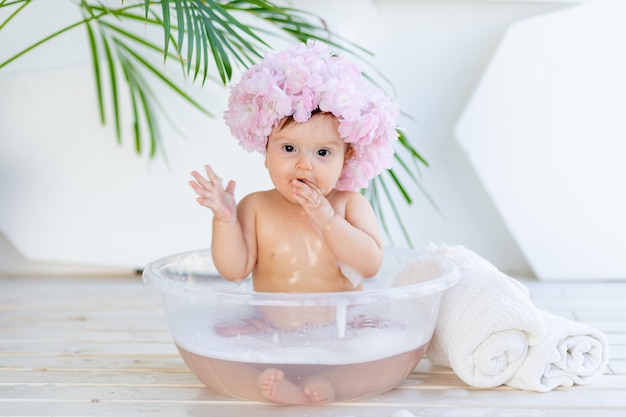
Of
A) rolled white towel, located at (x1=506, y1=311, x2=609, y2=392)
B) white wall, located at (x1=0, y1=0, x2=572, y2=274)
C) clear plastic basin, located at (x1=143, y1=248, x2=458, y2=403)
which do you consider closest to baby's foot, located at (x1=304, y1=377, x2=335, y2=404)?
clear plastic basin, located at (x1=143, y1=248, x2=458, y2=403)

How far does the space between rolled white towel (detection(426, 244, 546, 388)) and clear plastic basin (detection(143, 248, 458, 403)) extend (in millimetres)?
66

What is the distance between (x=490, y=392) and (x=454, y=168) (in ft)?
3.58

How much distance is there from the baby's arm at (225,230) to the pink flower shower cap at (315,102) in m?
0.09

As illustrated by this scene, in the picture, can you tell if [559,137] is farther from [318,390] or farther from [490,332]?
[318,390]

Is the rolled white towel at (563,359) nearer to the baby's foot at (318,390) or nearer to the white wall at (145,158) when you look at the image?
the baby's foot at (318,390)

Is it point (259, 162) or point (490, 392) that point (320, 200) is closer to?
point (490, 392)

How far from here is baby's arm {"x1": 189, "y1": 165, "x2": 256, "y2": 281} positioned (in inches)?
49.2

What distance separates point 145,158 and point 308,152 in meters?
1.07

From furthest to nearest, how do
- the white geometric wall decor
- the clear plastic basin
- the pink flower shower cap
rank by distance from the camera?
the white geometric wall decor, the pink flower shower cap, the clear plastic basin

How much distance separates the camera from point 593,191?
213 cm

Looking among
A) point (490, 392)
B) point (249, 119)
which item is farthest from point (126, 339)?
point (490, 392)

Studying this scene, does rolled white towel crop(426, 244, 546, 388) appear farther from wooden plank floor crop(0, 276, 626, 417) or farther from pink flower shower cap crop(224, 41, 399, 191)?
pink flower shower cap crop(224, 41, 399, 191)

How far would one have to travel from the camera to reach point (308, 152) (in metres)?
1.25

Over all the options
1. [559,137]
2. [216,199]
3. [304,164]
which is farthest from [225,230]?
[559,137]
